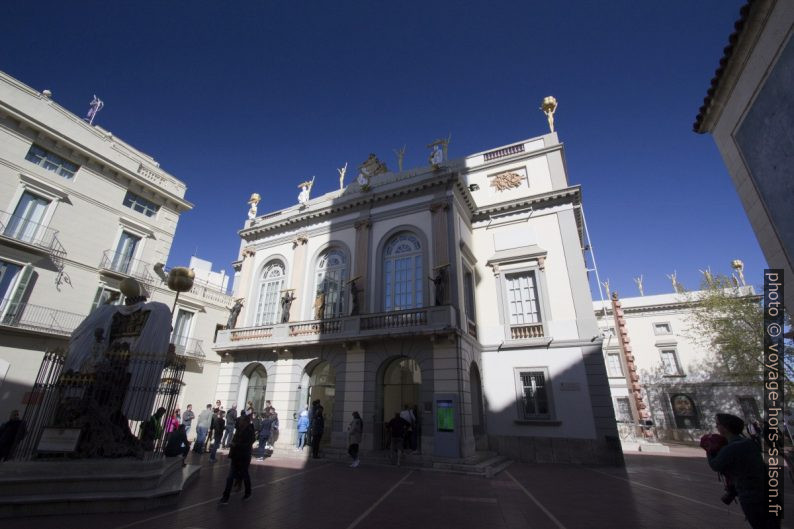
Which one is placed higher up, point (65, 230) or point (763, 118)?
point (65, 230)

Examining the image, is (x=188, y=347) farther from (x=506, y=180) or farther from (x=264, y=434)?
(x=506, y=180)

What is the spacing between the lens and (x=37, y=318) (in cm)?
1605

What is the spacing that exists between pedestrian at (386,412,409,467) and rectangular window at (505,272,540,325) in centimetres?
739

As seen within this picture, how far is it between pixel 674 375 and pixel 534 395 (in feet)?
72.0

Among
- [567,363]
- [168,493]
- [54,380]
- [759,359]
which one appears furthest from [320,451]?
[759,359]

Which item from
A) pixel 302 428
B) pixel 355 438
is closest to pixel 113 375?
pixel 355 438

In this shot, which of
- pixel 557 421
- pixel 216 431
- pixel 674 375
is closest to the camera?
pixel 216 431

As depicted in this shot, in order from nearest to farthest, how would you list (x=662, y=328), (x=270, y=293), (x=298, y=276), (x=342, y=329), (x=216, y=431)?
(x=216, y=431) < (x=342, y=329) < (x=298, y=276) < (x=270, y=293) < (x=662, y=328)

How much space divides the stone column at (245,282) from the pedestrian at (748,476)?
64.4ft

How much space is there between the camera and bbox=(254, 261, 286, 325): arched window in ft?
64.2

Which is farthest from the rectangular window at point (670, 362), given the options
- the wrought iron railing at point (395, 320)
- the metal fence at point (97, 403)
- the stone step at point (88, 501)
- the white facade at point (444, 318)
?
the metal fence at point (97, 403)

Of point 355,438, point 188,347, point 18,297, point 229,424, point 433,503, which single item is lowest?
point 433,503

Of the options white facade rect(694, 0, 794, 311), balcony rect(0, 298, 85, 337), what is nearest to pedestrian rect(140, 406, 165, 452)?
white facade rect(694, 0, 794, 311)

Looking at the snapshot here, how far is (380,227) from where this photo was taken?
1788 cm
